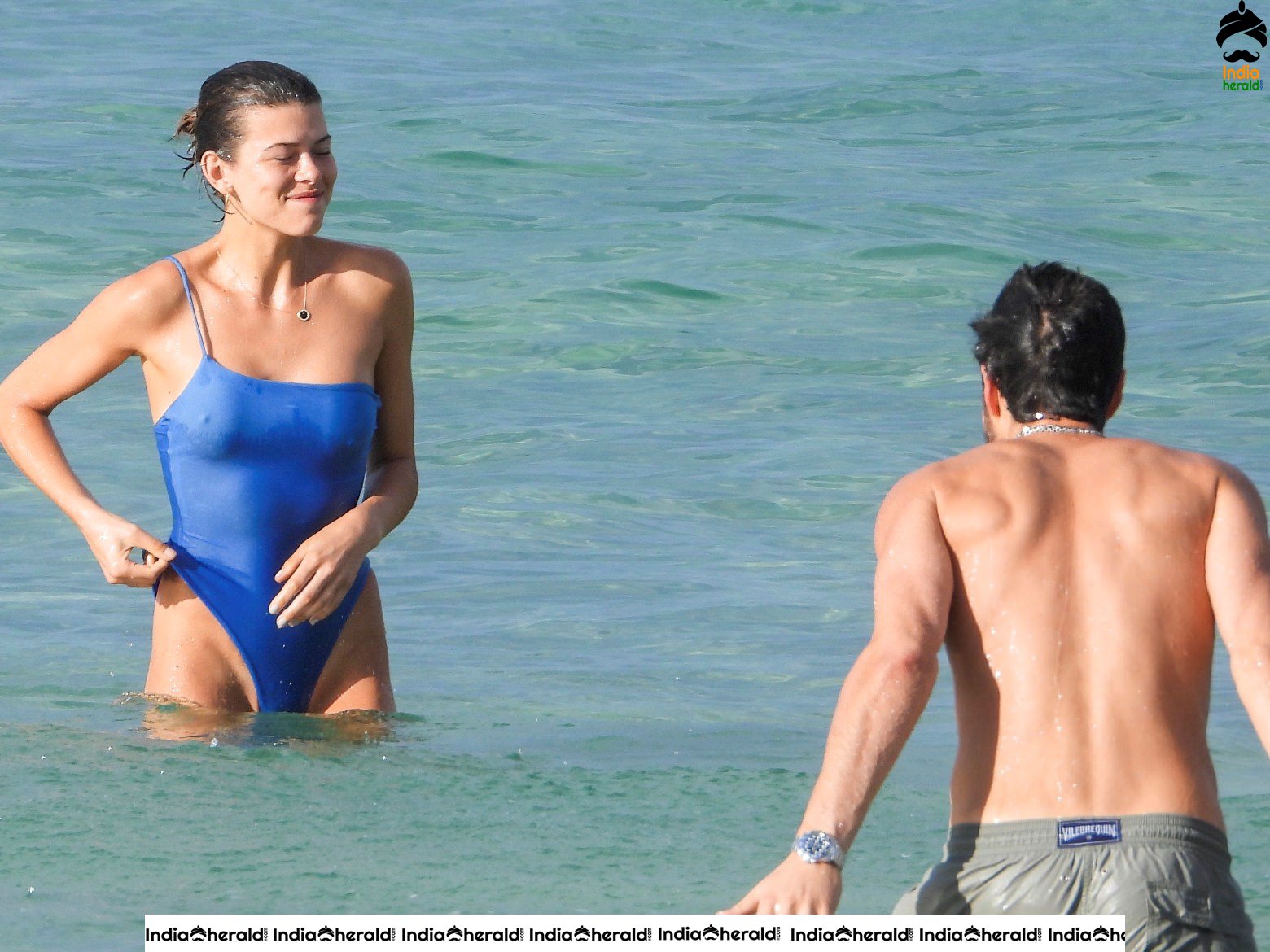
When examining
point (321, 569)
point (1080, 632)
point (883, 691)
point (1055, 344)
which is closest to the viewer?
point (883, 691)

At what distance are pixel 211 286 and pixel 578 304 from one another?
25.6 feet

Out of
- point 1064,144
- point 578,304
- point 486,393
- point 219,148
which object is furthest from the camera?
point 1064,144

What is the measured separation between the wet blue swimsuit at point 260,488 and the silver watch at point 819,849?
7.35 feet

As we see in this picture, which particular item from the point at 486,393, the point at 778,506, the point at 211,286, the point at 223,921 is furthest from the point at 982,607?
the point at 486,393

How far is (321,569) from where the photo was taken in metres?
→ 4.71

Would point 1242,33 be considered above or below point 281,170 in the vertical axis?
above

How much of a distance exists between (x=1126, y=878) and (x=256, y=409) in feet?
8.41

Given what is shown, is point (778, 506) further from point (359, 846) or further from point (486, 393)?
point (359, 846)

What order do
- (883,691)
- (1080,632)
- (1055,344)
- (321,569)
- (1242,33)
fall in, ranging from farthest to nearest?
(1242,33)
(321,569)
(1055,344)
(1080,632)
(883,691)

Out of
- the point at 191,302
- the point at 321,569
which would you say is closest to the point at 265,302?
the point at 191,302

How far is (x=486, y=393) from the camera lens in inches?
425

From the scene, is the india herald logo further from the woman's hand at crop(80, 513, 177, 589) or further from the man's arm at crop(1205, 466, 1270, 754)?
the man's arm at crop(1205, 466, 1270, 754)

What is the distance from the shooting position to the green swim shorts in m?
2.85

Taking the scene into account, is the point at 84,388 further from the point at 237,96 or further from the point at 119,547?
the point at 237,96
